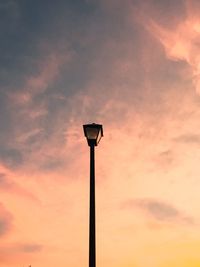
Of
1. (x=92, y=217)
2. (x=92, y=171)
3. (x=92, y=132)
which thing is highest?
(x=92, y=132)

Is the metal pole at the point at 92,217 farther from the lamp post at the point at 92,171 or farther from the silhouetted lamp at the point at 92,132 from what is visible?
the silhouetted lamp at the point at 92,132

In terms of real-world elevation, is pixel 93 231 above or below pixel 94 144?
below

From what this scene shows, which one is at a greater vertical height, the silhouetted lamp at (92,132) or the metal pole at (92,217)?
the silhouetted lamp at (92,132)

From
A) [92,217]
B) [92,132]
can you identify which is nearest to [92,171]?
[92,132]

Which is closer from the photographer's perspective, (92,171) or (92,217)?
(92,217)

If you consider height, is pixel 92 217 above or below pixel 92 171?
below

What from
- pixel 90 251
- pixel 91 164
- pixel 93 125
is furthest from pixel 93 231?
pixel 93 125

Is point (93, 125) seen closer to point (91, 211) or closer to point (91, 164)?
point (91, 164)

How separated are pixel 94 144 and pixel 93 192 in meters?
1.43

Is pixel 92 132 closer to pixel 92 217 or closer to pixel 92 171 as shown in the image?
pixel 92 171

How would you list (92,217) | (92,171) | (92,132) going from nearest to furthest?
1. (92,217)
2. (92,171)
3. (92,132)

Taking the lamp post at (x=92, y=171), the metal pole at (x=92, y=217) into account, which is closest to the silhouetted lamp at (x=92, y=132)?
the lamp post at (x=92, y=171)

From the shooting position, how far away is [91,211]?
15.8 m

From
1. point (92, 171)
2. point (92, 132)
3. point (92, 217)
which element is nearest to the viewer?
point (92, 217)
